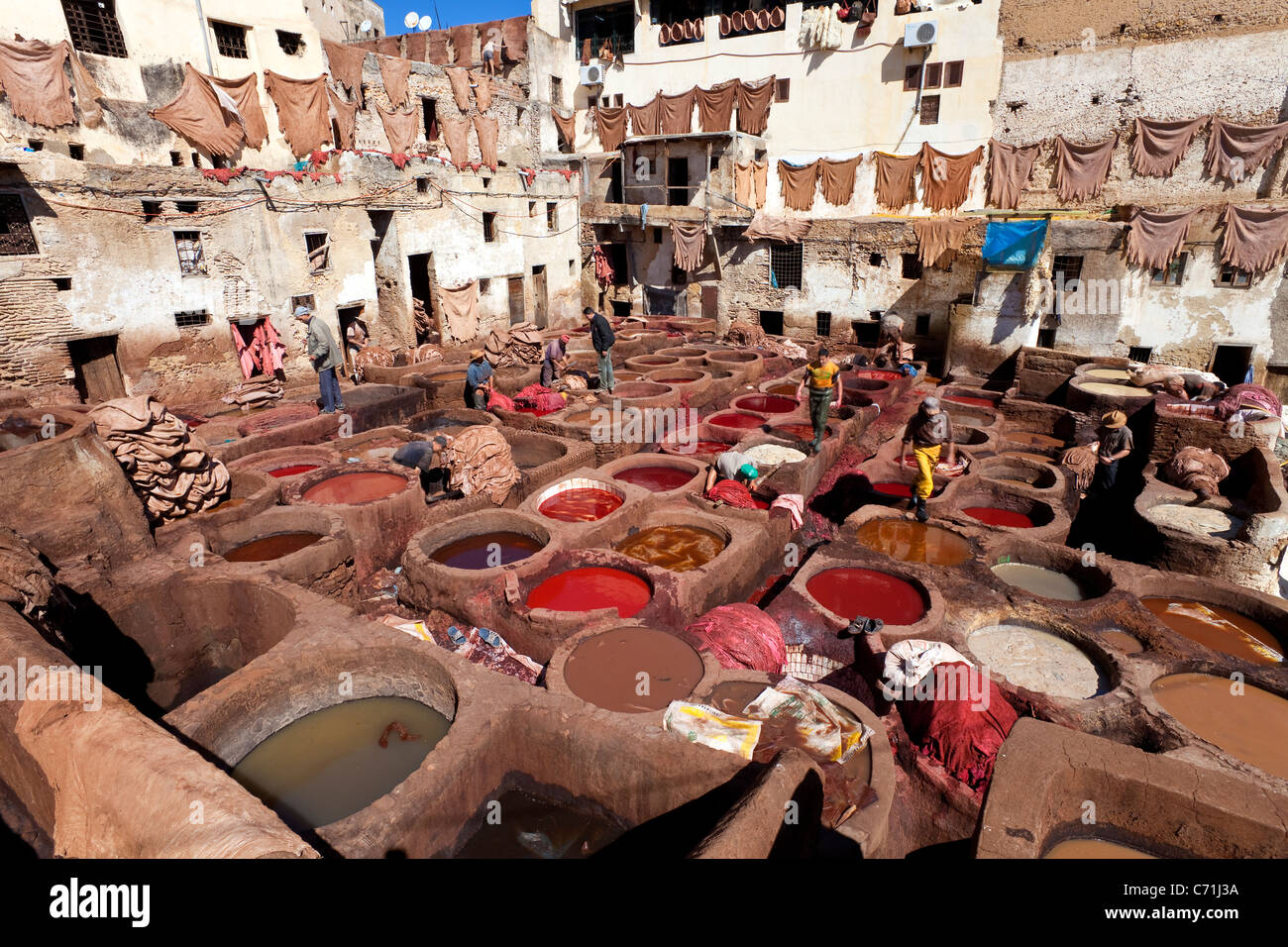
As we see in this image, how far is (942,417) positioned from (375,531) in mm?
7706

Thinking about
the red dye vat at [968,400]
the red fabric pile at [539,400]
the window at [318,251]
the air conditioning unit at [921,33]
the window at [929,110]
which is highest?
the air conditioning unit at [921,33]

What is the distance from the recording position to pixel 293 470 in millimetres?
11250

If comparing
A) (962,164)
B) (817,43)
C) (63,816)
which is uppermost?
(817,43)

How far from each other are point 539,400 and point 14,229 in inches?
386

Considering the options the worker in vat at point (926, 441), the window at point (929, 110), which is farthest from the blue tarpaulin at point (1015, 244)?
the worker in vat at point (926, 441)

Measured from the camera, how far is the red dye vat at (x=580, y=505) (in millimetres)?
9844

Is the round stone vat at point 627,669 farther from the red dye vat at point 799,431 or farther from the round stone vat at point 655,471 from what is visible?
the red dye vat at point 799,431

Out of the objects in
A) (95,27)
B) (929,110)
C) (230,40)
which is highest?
(230,40)

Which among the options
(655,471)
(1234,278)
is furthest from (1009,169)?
(655,471)

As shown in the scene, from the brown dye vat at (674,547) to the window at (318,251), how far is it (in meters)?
12.9

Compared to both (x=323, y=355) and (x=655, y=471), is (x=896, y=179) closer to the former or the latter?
(x=655, y=471)
